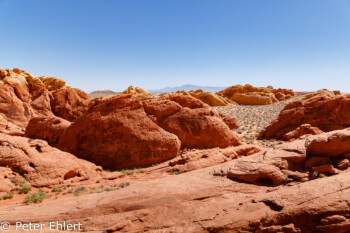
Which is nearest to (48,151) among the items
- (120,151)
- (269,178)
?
(120,151)

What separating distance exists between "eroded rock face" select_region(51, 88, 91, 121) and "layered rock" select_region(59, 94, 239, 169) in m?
10.4

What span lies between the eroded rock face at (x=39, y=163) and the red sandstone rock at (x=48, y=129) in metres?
2.97

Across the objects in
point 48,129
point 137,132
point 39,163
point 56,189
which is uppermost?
point 48,129

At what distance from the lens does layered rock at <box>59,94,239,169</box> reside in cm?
1182

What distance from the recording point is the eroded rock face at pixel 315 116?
15922mm

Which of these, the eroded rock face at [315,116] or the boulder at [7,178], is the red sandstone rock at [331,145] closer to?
the eroded rock face at [315,116]

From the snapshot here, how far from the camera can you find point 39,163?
30.6 ft

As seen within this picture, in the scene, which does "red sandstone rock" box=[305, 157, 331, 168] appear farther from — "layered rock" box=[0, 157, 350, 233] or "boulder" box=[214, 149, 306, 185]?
"layered rock" box=[0, 157, 350, 233]

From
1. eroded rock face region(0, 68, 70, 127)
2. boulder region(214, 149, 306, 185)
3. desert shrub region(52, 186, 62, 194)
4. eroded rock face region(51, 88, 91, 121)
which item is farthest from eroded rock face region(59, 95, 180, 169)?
eroded rock face region(0, 68, 70, 127)

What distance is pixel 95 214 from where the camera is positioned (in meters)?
5.74

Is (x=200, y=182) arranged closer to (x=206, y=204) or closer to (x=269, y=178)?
(x=206, y=204)

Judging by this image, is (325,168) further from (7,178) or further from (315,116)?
(315,116)

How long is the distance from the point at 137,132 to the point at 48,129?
6.42 metres

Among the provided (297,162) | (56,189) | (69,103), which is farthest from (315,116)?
(69,103)
